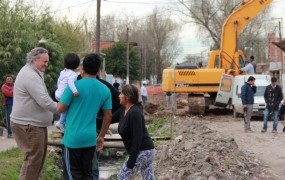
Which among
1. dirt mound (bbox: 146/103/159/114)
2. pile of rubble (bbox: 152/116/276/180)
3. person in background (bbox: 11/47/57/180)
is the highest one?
person in background (bbox: 11/47/57/180)

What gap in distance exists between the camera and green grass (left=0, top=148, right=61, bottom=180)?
8575mm

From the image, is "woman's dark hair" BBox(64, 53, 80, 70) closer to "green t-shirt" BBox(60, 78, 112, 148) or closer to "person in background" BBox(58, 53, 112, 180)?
"person in background" BBox(58, 53, 112, 180)

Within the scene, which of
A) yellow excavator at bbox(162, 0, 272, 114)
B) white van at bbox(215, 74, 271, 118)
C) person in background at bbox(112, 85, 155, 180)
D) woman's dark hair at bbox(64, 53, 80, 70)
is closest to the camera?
person in background at bbox(112, 85, 155, 180)

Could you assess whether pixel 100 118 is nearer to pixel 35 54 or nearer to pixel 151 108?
pixel 35 54

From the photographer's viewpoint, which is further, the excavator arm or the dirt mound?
the dirt mound

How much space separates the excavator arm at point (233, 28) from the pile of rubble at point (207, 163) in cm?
1445

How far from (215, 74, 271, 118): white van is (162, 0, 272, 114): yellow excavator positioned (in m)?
0.95

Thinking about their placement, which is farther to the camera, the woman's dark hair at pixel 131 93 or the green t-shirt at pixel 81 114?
the woman's dark hair at pixel 131 93

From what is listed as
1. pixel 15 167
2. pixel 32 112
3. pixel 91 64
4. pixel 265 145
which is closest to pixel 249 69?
pixel 265 145

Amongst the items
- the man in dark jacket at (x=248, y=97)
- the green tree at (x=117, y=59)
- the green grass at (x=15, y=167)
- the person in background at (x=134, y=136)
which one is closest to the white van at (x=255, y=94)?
the man in dark jacket at (x=248, y=97)

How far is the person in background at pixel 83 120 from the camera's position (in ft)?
17.8

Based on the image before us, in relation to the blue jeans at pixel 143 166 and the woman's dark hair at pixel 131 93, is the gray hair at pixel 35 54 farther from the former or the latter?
the blue jeans at pixel 143 166

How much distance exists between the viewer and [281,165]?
32.8 ft

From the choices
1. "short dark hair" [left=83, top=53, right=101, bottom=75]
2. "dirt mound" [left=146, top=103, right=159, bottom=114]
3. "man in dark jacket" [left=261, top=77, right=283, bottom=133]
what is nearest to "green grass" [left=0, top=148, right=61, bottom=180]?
"short dark hair" [left=83, top=53, right=101, bottom=75]
